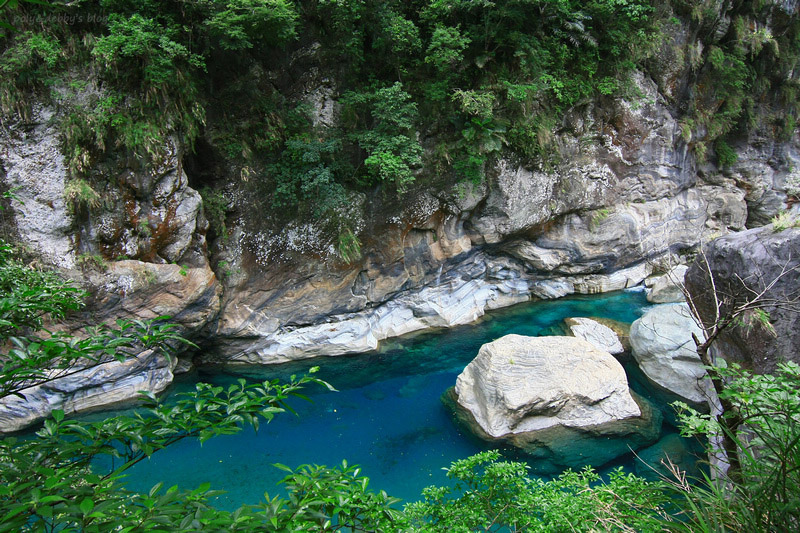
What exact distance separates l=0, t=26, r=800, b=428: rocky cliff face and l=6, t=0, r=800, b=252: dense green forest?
15.6 inches

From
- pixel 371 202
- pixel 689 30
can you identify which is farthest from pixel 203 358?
pixel 689 30

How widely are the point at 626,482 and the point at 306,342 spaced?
7.84m

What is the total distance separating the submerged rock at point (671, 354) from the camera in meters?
7.92

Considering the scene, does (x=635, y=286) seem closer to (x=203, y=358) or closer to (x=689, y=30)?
(x=689, y=30)

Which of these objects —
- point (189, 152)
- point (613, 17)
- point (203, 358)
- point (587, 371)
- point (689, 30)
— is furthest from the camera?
point (689, 30)

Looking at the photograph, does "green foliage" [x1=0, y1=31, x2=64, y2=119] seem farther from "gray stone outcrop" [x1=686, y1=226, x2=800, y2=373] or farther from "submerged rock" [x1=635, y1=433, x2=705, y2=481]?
"submerged rock" [x1=635, y1=433, x2=705, y2=481]

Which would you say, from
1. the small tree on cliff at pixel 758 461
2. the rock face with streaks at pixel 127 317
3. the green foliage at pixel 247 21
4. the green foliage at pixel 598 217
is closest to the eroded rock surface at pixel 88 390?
the rock face with streaks at pixel 127 317

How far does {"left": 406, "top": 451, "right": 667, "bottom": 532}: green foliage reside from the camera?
2.70 metres

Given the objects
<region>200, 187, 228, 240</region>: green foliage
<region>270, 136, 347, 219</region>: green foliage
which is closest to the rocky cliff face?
<region>200, 187, 228, 240</region>: green foliage

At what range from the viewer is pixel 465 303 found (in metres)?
11.8

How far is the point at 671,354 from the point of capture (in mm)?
8227

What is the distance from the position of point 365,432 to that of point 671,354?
5979 mm

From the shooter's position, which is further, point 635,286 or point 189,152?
point 635,286

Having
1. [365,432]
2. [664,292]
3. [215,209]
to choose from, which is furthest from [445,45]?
[664,292]
